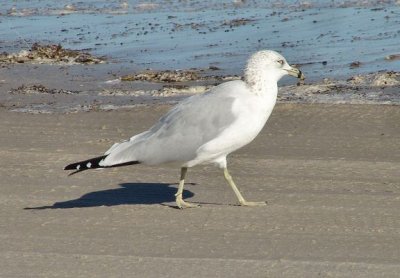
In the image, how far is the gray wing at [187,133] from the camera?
7.46m

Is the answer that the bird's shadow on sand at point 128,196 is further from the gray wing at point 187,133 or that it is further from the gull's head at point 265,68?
the gull's head at point 265,68

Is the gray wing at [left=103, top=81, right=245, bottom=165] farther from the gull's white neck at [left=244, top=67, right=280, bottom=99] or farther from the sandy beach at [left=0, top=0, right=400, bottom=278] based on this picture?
the sandy beach at [left=0, top=0, right=400, bottom=278]

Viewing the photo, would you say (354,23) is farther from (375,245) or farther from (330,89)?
(375,245)

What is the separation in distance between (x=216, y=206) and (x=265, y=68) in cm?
105

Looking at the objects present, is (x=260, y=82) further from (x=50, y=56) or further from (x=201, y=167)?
(x=50, y=56)

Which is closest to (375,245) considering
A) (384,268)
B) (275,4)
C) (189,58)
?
(384,268)

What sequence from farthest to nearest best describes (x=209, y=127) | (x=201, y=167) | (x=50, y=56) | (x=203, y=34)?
(x=203, y=34)
(x=50, y=56)
(x=201, y=167)
(x=209, y=127)

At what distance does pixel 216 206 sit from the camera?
7.79 meters

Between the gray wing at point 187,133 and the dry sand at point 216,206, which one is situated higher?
the gray wing at point 187,133

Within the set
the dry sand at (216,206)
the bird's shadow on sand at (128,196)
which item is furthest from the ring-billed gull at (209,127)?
the bird's shadow on sand at (128,196)

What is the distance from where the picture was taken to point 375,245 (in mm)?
6535

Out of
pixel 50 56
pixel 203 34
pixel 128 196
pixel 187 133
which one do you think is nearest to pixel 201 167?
pixel 128 196

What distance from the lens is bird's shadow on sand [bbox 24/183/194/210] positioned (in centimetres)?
788

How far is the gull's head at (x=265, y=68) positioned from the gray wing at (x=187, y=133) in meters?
0.11
